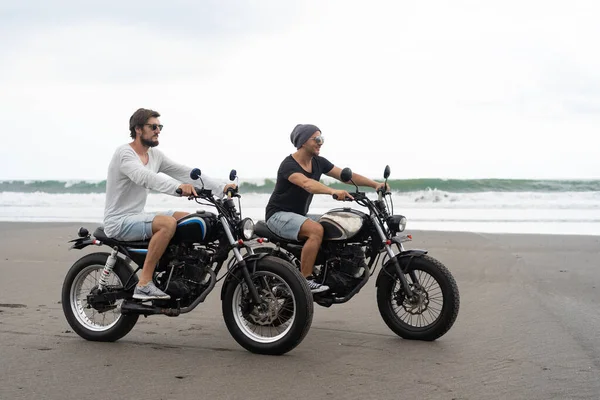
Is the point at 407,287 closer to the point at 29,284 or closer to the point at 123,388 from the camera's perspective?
the point at 123,388

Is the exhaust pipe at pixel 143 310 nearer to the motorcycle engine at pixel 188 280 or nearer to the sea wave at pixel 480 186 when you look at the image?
the motorcycle engine at pixel 188 280

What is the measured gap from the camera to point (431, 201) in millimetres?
31469

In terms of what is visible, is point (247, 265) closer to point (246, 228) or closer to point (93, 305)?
point (246, 228)

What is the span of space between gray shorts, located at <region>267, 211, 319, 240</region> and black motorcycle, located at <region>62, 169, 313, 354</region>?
1.70 feet

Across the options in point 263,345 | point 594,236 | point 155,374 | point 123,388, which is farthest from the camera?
point 594,236

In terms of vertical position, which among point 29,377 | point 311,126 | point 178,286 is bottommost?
point 29,377

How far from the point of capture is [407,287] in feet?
22.1

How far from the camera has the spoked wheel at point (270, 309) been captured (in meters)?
6.07

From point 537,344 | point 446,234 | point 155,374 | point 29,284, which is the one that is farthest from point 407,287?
point 446,234

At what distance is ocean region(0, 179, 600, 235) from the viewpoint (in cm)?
2303

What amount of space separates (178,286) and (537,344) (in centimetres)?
270

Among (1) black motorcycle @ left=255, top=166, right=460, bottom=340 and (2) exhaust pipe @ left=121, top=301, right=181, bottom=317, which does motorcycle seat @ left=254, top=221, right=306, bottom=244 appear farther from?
(2) exhaust pipe @ left=121, top=301, right=181, bottom=317

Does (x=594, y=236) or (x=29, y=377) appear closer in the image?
(x=29, y=377)

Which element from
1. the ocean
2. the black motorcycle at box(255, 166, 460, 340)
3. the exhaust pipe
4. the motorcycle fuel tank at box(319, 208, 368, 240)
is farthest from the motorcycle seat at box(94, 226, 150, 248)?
the ocean
